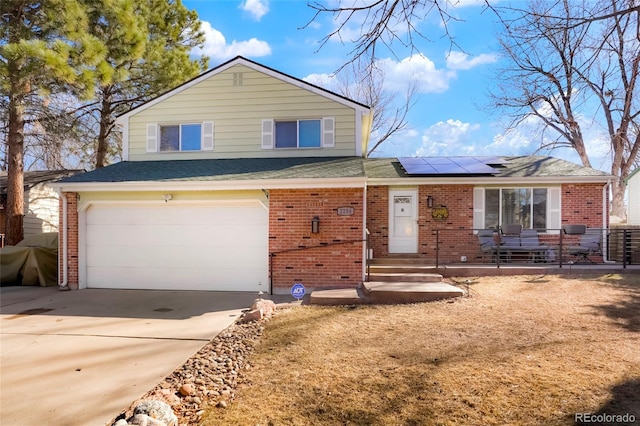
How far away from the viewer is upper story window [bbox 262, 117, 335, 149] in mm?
10391

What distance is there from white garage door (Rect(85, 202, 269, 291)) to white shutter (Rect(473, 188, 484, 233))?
640cm

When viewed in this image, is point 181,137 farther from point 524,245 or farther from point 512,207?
point 524,245

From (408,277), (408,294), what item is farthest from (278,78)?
(408,294)

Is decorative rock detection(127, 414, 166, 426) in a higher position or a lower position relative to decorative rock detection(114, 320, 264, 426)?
higher

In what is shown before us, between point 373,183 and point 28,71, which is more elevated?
point 28,71

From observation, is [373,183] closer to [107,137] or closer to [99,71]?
[99,71]

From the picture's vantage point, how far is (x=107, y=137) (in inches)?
713

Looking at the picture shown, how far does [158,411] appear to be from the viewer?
302 centimetres

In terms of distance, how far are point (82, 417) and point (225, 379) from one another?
1.31 meters

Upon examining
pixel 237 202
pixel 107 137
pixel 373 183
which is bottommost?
pixel 237 202

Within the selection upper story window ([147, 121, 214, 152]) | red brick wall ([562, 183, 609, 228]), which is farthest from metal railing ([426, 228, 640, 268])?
upper story window ([147, 121, 214, 152])

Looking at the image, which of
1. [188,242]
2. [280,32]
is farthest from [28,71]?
[280,32]

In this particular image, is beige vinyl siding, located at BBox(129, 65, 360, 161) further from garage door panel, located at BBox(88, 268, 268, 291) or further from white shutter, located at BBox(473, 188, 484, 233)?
white shutter, located at BBox(473, 188, 484, 233)

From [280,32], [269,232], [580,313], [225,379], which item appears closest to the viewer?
→ [225,379]
